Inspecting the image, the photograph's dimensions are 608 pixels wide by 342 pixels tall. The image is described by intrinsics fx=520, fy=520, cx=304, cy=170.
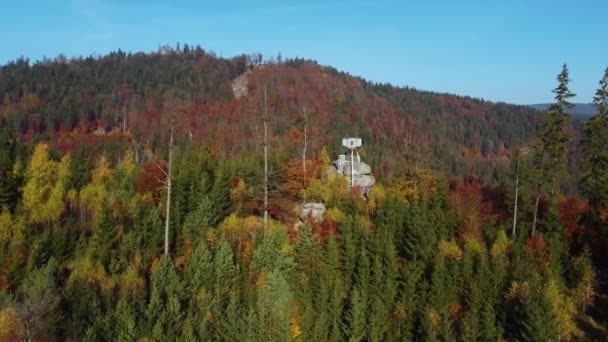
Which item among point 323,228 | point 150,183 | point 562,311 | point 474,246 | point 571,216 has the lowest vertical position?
point 562,311

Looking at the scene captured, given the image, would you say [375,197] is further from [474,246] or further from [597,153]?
[597,153]

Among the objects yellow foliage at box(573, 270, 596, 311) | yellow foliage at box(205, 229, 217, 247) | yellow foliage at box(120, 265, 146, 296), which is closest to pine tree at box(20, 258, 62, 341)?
yellow foliage at box(120, 265, 146, 296)

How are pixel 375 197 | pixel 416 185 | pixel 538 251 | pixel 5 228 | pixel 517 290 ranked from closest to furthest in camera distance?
pixel 517 290 < pixel 538 251 < pixel 5 228 < pixel 375 197 < pixel 416 185


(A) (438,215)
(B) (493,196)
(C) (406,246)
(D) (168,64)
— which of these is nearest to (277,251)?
(C) (406,246)

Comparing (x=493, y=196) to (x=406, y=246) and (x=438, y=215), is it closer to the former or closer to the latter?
(x=438, y=215)

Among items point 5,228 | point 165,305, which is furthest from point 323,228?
point 5,228

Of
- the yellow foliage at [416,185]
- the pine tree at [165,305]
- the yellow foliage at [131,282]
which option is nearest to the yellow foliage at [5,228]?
the yellow foliage at [131,282]
